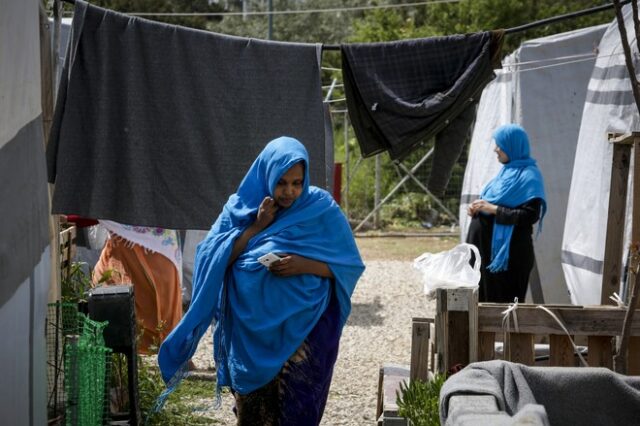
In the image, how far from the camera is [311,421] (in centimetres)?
494

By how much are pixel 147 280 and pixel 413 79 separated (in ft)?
9.33

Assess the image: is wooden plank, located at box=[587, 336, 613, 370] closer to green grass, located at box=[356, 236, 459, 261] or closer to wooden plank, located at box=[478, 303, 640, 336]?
wooden plank, located at box=[478, 303, 640, 336]

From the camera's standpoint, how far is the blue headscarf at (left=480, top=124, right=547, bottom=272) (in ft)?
26.4

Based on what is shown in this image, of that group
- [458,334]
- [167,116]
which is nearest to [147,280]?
[167,116]

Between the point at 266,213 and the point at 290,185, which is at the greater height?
the point at 290,185

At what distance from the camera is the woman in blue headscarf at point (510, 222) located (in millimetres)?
8031

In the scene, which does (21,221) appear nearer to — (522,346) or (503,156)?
(522,346)

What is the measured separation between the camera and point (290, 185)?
493cm

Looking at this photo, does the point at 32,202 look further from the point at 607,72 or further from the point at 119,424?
the point at 607,72

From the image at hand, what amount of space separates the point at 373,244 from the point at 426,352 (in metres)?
12.9

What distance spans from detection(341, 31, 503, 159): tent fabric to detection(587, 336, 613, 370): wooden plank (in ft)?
5.30

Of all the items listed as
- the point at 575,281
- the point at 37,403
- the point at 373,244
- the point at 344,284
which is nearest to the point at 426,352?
the point at 344,284

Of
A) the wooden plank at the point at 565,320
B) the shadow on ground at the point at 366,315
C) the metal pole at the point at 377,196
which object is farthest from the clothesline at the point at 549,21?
the metal pole at the point at 377,196

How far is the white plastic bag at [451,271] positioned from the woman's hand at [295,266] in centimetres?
63
